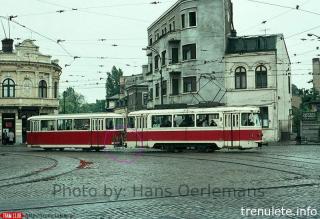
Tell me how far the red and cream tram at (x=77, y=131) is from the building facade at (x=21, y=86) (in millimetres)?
18367

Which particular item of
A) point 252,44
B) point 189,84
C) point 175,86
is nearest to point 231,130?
point 189,84

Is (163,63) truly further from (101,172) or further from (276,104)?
(101,172)

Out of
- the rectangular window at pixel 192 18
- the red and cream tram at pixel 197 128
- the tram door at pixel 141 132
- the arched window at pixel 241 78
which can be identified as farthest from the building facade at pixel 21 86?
the tram door at pixel 141 132

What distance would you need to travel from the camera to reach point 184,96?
44.1 meters

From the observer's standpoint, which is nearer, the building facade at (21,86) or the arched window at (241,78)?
the arched window at (241,78)

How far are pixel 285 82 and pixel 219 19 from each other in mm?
8662

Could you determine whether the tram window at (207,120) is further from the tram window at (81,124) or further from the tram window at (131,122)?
the tram window at (81,124)

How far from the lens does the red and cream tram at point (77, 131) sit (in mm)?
31969

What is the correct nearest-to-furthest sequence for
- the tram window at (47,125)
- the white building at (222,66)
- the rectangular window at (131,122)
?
the rectangular window at (131,122) → the tram window at (47,125) → the white building at (222,66)

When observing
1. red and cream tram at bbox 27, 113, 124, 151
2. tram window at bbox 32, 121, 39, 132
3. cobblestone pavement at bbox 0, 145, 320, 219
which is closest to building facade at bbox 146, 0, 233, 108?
red and cream tram at bbox 27, 113, 124, 151

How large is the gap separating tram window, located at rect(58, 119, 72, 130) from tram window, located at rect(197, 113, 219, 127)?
9735 mm

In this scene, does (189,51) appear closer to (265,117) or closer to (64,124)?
(265,117)

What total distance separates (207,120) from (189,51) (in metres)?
17.0

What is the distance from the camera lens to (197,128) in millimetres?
28719
